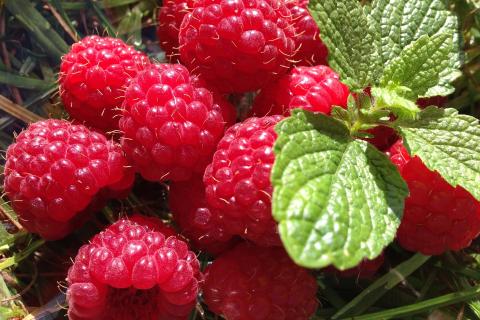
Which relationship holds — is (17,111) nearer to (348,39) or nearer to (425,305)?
(348,39)

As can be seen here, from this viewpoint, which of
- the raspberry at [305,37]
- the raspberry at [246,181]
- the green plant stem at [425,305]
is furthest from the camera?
the raspberry at [305,37]

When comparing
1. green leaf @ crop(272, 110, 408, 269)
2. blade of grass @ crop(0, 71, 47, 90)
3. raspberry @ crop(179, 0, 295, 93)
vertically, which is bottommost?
green leaf @ crop(272, 110, 408, 269)

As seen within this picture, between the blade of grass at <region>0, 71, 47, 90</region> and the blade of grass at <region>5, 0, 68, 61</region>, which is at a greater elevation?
the blade of grass at <region>5, 0, 68, 61</region>

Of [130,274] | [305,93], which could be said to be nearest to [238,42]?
[305,93]

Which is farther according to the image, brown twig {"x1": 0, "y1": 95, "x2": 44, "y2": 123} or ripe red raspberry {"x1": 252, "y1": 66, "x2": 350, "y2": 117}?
brown twig {"x1": 0, "y1": 95, "x2": 44, "y2": 123}

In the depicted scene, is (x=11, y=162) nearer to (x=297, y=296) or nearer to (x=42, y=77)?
(x=42, y=77)

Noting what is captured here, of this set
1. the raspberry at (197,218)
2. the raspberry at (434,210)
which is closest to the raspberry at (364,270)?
the raspberry at (434,210)

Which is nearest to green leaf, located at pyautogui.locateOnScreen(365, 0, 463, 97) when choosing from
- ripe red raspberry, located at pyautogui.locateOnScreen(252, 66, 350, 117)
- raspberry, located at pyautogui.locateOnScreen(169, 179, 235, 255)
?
ripe red raspberry, located at pyautogui.locateOnScreen(252, 66, 350, 117)

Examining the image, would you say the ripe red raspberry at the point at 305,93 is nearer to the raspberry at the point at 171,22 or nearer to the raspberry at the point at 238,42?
the raspberry at the point at 238,42

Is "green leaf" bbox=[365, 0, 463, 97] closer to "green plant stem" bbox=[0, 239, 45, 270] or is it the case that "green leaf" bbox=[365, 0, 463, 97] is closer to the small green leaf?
the small green leaf
